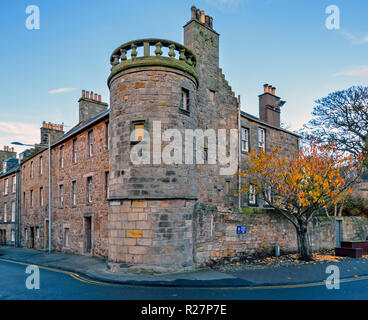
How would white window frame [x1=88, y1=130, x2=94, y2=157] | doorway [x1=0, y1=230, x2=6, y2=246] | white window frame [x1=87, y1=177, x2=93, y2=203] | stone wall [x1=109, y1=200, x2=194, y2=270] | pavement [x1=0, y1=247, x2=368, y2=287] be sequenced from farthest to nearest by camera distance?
1. doorway [x1=0, y1=230, x2=6, y2=246]
2. white window frame [x1=88, y1=130, x2=94, y2=157]
3. white window frame [x1=87, y1=177, x2=93, y2=203]
4. stone wall [x1=109, y1=200, x2=194, y2=270]
5. pavement [x1=0, y1=247, x2=368, y2=287]

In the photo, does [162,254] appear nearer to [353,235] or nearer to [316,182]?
[316,182]

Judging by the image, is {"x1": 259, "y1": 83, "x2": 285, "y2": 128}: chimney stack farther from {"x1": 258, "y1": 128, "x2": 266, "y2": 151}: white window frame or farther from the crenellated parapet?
the crenellated parapet

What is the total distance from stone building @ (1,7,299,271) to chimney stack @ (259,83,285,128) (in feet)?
0.25

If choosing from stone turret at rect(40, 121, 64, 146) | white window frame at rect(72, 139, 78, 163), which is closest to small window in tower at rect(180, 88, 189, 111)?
white window frame at rect(72, 139, 78, 163)

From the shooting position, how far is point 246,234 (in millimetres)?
15078

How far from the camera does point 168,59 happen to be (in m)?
13.0

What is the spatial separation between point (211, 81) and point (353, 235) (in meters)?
14.2

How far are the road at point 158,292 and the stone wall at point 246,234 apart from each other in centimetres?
357

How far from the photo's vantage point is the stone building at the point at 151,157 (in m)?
12.4

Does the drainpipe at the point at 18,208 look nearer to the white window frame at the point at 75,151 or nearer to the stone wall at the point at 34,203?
the stone wall at the point at 34,203

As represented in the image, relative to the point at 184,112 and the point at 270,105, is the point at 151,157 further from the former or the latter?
the point at 270,105

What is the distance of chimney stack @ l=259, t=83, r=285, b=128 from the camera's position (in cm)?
2287
